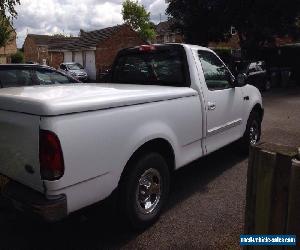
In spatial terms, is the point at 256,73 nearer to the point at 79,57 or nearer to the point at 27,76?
the point at 27,76

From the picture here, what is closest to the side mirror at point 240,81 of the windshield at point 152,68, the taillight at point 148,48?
the windshield at point 152,68

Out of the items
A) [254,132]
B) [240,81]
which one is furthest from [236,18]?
[240,81]

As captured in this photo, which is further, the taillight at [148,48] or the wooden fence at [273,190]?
the taillight at [148,48]

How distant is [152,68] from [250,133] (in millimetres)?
2276

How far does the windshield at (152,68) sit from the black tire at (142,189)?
1.27 metres

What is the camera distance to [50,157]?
2791 millimetres

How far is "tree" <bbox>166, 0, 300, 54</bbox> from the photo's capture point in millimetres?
20828

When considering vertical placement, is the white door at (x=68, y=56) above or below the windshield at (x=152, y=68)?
above

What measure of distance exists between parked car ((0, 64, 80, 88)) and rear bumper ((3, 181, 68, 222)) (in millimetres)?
4380

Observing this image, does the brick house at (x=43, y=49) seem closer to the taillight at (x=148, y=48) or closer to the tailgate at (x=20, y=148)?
the taillight at (x=148, y=48)

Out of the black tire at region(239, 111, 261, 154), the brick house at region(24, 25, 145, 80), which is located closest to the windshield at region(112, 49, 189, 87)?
the black tire at region(239, 111, 261, 154)

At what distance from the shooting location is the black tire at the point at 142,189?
3424 mm

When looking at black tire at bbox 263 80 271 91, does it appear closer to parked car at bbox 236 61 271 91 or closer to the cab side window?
parked car at bbox 236 61 271 91

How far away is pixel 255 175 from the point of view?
254 cm
